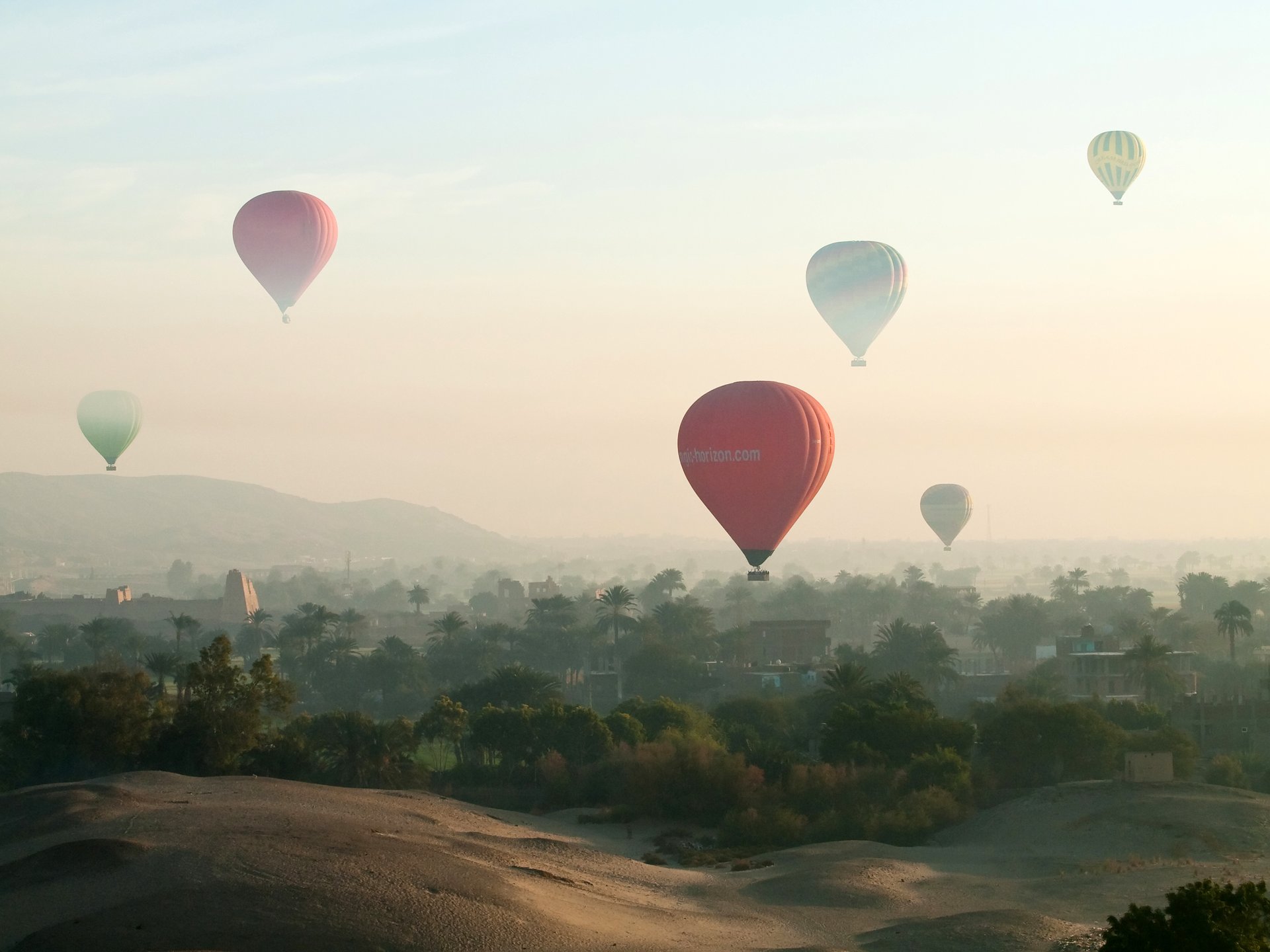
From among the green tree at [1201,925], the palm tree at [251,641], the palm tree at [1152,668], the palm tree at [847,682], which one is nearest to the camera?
the green tree at [1201,925]

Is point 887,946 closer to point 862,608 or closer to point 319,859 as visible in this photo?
point 319,859

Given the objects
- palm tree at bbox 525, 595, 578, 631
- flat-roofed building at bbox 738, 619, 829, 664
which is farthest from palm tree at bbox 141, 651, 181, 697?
palm tree at bbox 525, 595, 578, 631

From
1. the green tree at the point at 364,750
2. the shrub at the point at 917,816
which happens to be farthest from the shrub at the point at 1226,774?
the green tree at the point at 364,750

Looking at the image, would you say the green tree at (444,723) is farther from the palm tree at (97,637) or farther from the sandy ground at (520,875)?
the palm tree at (97,637)

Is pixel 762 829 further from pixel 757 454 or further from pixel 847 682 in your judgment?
pixel 847 682

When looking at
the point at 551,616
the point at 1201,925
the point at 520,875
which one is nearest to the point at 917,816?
the point at 520,875

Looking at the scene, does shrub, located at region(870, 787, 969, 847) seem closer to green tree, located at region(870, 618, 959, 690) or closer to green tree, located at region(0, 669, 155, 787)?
green tree, located at region(0, 669, 155, 787)

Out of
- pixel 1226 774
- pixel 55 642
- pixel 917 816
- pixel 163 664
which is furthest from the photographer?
pixel 55 642
